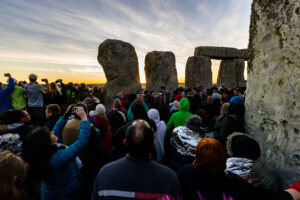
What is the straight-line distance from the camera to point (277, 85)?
2.04 m

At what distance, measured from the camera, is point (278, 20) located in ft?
6.64

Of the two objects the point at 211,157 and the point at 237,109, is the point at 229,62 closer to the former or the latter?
the point at 237,109

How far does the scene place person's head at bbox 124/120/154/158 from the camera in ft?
3.67

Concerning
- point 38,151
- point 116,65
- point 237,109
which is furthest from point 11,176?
point 116,65

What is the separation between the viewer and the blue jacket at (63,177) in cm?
146

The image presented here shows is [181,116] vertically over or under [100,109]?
under

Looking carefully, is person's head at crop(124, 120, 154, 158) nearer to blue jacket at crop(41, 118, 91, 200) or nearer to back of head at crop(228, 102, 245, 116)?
blue jacket at crop(41, 118, 91, 200)

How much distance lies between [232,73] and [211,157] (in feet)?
61.7

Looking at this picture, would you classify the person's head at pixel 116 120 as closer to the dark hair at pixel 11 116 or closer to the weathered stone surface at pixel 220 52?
the dark hair at pixel 11 116

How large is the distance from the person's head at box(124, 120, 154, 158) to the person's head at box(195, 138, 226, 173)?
0.40 meters

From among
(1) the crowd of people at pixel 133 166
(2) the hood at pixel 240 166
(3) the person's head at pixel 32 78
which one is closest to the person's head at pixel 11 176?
(1) the crowd of people at pixel 133 166

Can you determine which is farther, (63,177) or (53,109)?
(53,109)

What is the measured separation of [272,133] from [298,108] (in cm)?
48

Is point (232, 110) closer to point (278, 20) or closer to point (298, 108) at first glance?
point (298, 108)
